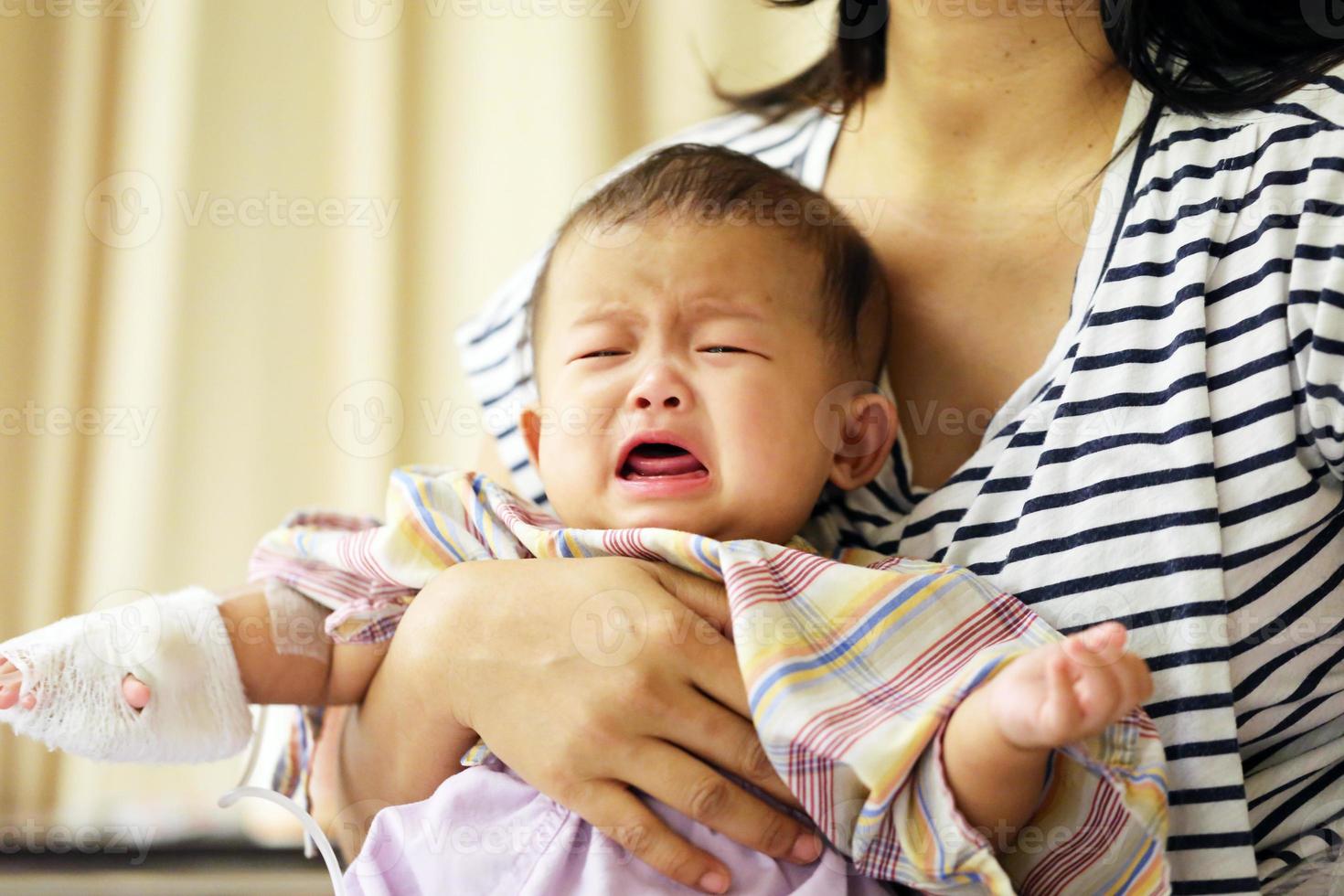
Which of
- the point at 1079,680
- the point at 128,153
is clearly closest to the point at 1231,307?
the point at 1079,680

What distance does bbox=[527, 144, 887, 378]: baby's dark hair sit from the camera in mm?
996

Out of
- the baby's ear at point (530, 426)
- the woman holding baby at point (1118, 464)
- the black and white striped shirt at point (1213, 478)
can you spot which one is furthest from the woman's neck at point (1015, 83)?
the baby's ear at point (530, 426)

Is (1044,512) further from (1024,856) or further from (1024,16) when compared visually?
(1024,16)

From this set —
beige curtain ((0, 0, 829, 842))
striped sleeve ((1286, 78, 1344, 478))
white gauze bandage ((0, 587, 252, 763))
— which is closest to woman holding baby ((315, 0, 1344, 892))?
striped sleeve ((1286, 78, 1344, 478))

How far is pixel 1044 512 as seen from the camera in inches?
32.6

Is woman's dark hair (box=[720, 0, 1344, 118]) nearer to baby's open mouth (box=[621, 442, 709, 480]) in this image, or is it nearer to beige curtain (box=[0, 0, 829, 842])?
baby's open mouth (box=[621, 442, 709, 480])

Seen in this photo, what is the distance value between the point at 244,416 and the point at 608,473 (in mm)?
1106

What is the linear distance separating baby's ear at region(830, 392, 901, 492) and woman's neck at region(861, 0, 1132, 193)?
0.82 feet

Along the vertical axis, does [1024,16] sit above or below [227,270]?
above

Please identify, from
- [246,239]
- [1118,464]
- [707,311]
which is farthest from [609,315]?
[246,239]

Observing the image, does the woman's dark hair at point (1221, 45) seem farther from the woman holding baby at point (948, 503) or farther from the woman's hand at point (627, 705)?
the woman's hand at point (627, 705)

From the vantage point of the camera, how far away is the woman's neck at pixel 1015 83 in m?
1.03

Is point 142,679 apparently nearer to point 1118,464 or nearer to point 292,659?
point 292,659

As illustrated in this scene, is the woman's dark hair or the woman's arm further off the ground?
the woman's dark hair
